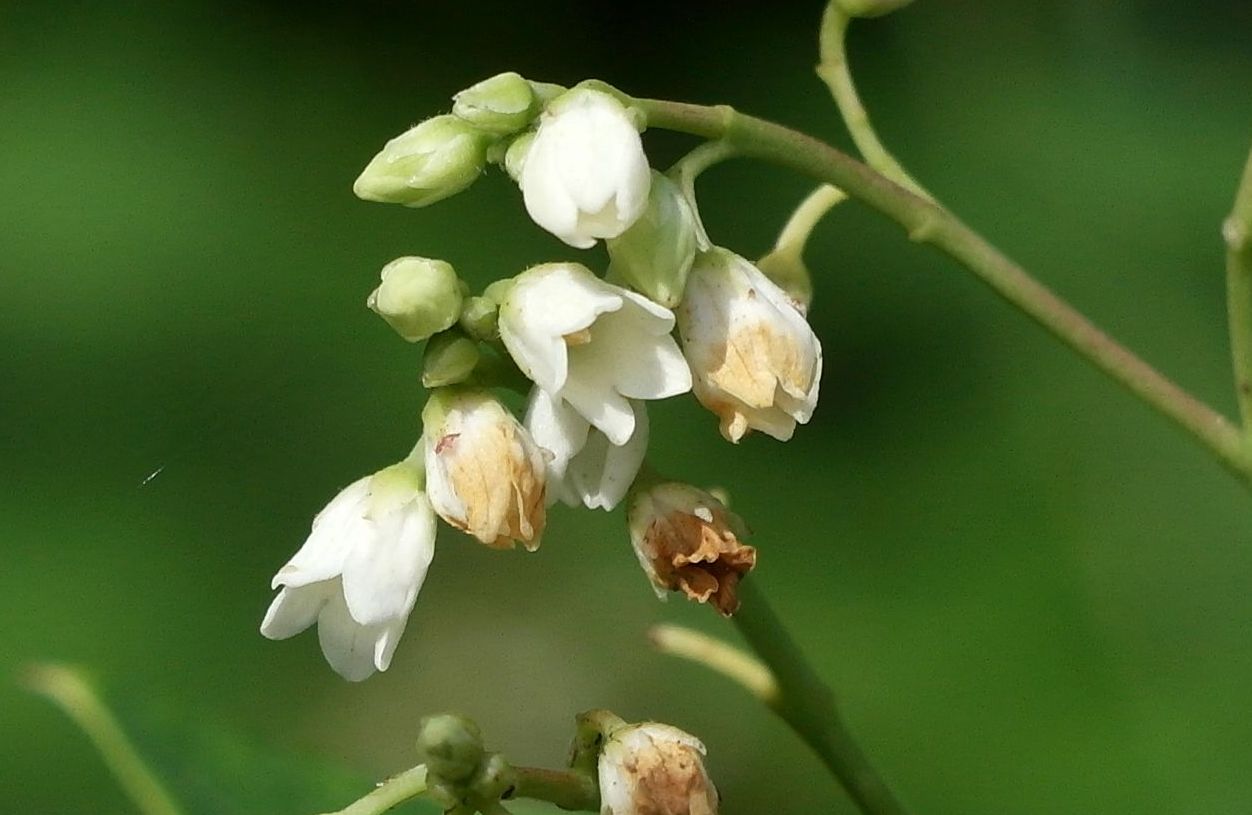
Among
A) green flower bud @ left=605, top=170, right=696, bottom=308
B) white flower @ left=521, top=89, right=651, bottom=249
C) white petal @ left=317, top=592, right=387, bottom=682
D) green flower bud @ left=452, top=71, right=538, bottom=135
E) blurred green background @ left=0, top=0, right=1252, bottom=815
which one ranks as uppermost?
green flower bud @ left=452, top=71, right=538, bottom=135

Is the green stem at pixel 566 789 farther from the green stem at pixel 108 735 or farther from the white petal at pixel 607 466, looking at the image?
the green stem at pixel 108 735

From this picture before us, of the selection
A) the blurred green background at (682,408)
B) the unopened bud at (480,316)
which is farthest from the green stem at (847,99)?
the blurred green background at (682,408)

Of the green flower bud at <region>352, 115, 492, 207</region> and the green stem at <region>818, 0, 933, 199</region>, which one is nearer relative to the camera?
the green flower bud at <region>352, 115, 492, 207</region>

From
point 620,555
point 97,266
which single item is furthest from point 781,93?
point 97,266

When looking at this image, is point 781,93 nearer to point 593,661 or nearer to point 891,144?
point 891,144

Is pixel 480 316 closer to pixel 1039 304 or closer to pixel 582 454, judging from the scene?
pixel 582 454

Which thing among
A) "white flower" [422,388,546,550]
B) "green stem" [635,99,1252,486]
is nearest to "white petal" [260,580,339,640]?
"white flower" [422,388,546,550]

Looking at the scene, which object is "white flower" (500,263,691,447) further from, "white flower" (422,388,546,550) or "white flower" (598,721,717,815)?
"white flower" (598,721,717,815)
